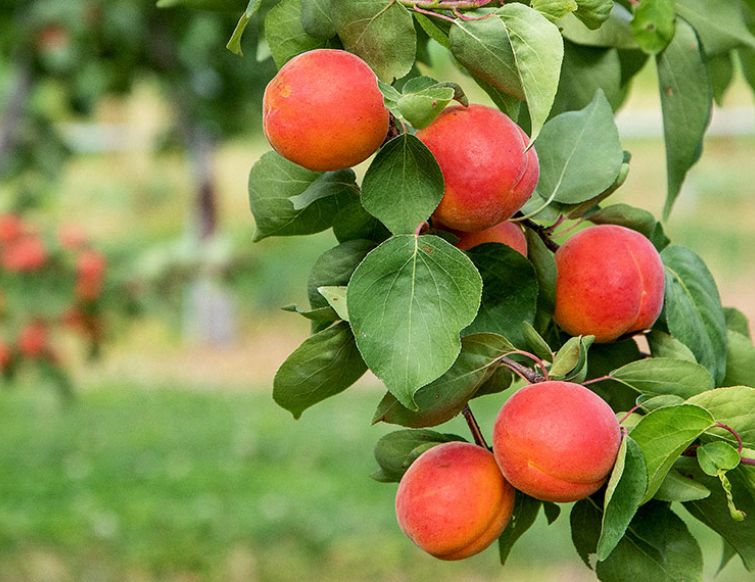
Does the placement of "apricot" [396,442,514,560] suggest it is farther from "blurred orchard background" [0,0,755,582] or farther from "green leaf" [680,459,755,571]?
"blurred orchard background" [0,0,755,582]

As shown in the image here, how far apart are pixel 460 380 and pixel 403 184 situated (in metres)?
0.09

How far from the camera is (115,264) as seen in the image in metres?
2.32

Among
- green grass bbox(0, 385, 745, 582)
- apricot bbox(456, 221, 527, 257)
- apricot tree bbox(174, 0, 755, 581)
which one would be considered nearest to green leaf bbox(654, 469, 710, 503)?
apricot tree bbox(174, 0, 755, 581)

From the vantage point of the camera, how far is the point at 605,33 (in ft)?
2.01

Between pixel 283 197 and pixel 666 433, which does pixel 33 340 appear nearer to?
pixel 283 197

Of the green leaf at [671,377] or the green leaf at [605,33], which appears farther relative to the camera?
the green leaf at [605,33]

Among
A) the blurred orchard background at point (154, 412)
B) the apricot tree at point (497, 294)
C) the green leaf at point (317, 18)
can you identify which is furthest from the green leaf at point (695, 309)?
the blurred orchard background at point (154, 412)

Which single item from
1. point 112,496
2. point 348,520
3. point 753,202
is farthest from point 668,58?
point 753,202

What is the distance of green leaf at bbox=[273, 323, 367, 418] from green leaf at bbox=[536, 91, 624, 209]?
123mm

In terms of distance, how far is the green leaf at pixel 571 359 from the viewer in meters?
0.45

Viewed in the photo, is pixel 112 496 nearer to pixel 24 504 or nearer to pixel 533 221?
pixel 24 504

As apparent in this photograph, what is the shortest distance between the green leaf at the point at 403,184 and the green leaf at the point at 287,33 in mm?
67

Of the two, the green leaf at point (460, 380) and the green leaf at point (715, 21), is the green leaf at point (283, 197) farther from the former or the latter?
the green leaf at point (715, 21)

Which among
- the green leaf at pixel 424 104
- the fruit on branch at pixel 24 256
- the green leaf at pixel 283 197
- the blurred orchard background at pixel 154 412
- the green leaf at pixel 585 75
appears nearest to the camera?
the green leaf at pixel 424 104
